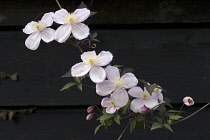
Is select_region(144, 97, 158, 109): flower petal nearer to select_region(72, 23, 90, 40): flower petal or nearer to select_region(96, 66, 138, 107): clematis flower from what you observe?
select_region(96, 66, 138, 107): clematis flower

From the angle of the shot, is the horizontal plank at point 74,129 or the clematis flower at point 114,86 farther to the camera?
the horizontal plank at point 74,129

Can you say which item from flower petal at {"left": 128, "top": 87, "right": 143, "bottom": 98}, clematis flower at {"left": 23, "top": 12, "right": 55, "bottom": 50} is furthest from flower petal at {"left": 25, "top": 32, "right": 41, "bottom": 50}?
flower petal at {"left": 128, "top": 87, "right": 143, "bottom": 98}

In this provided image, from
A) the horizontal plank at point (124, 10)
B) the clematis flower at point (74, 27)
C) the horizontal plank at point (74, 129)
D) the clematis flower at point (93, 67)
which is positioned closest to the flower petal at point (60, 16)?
the clematis flower at point (74, 27)

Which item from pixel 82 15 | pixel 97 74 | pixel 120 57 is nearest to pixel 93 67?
pixel 97 74

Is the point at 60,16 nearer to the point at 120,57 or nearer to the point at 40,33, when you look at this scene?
the point at 40,33

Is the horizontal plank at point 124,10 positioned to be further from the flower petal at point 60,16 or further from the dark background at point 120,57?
the flower petal at point 60,16

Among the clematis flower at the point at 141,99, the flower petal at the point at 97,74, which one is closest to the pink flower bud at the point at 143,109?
the clematis flower at the point at 141,99

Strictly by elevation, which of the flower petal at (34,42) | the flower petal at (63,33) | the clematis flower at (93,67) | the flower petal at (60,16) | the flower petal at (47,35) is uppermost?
the flower petal at (60,16)

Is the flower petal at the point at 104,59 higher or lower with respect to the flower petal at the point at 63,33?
lower

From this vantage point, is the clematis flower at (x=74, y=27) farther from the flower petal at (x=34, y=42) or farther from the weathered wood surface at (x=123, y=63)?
the weathered wood surface at (x=123, y=63)
